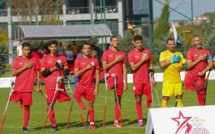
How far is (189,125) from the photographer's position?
971 centimetres

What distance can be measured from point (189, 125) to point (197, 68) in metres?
5.34

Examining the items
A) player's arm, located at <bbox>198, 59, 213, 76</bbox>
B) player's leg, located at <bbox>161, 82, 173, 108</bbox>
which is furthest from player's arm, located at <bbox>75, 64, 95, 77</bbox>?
player's arm, located at <bbox>198, 59, 213, 76</bbox>

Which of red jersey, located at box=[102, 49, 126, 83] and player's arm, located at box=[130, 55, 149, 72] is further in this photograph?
red jersey, located at box=[102, 49, 126, 83]

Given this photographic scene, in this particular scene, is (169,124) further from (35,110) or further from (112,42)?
(35,110)

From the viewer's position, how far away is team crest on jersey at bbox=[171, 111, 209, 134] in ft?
31.8

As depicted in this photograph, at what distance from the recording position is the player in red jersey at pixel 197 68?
48.3 ft

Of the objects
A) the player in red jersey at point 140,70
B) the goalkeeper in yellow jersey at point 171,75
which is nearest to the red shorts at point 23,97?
the player in red jersey at point 140,70

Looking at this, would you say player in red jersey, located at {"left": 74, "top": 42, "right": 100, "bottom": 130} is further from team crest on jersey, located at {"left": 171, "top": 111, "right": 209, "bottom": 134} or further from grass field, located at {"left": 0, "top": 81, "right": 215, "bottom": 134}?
team crest on jersey, located at {"left": 171, "top": 111, "right": 209, "bottom": 134}

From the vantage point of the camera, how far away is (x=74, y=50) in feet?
108

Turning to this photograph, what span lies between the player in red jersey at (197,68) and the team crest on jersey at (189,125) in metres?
5.04

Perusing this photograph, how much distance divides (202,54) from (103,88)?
14.0 meters

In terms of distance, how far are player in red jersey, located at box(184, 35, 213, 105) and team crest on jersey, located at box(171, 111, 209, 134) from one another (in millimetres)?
5040

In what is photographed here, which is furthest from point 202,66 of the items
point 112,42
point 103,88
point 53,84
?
point 103,88

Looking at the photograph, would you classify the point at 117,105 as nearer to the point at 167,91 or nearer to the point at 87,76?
the point at 87,76
